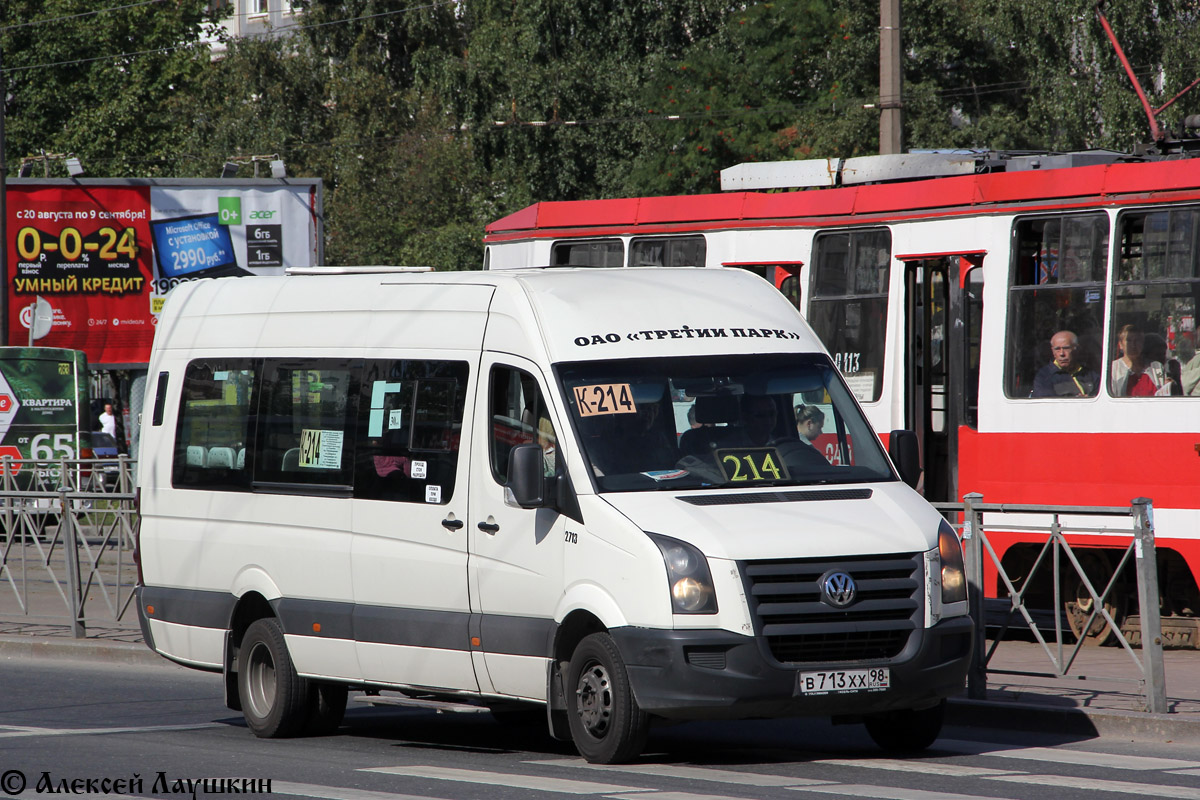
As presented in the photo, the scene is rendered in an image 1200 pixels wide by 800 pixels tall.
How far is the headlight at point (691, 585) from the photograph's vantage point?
25.3ft

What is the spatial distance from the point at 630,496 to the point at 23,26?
151 ft

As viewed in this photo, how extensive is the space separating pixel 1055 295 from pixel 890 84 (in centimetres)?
709

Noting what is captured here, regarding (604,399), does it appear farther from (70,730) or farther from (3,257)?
(3,257)

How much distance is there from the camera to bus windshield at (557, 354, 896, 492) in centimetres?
835

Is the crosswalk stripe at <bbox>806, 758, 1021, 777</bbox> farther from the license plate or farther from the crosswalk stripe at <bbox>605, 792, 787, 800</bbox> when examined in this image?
the crosswalk stripe at <bbox>605, 792, 787, 800</bbox>

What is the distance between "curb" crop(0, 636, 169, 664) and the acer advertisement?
53.5 feet

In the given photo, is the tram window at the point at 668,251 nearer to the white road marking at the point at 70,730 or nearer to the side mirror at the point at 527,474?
the white road marking at the point at 70,730

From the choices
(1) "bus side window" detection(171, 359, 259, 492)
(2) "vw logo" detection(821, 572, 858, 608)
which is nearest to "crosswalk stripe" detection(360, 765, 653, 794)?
(2) "vw logo" detection(821, 572, 858, 608)

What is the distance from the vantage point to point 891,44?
1969 cm

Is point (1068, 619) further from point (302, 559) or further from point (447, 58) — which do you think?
point (447, 58)

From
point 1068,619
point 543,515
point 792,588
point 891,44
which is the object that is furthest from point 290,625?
point 891,44

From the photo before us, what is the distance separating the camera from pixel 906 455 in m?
9.05

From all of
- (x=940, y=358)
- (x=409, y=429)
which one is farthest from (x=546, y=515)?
(x=940, y=358)

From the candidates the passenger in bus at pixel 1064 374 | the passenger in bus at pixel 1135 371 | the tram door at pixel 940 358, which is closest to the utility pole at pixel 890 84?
the tram door at pixel 940 358
